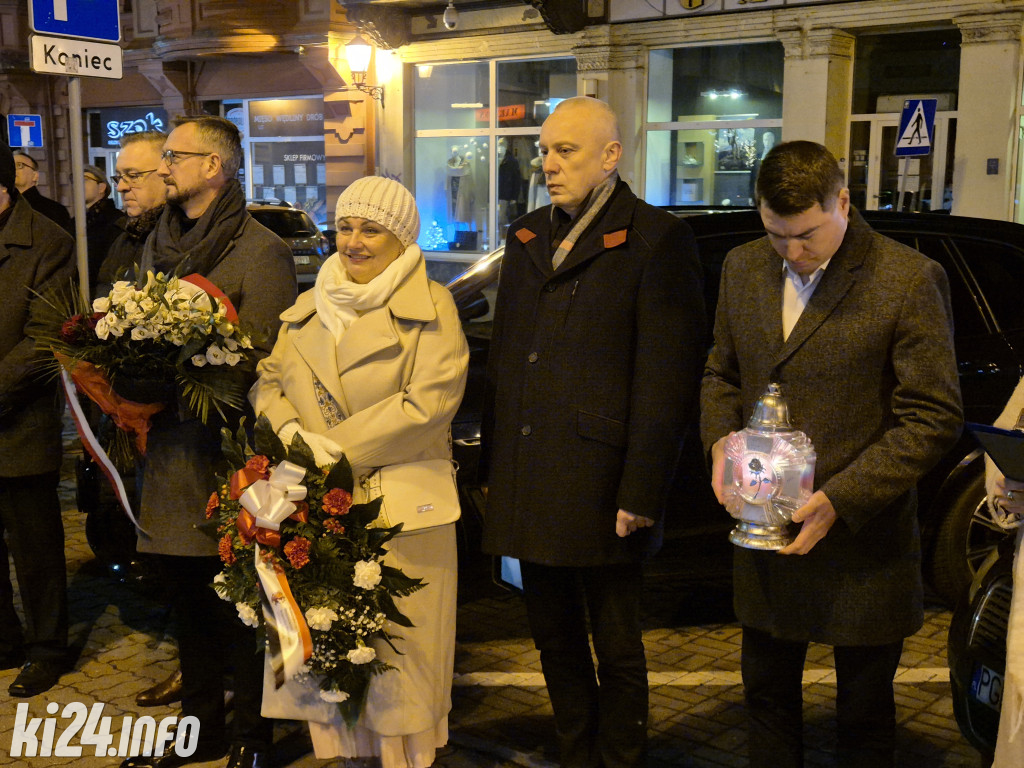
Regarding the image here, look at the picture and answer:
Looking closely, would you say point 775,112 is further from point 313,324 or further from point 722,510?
point 313,324

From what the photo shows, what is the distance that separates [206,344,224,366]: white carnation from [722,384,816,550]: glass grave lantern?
5.58ft

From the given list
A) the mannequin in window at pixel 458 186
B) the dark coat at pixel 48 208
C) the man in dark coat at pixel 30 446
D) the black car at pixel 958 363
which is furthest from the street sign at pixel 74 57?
the mannequin in window at pixel 458 186

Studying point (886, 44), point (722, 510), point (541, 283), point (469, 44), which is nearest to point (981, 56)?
point (886, 44)

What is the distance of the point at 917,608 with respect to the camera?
10.3ft

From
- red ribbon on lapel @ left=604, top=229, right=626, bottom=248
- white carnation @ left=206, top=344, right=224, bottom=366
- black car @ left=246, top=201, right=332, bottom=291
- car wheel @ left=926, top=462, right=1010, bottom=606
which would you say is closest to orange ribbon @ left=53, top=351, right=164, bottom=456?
white carnation @ left=206, top=344, right=224, bottom=366

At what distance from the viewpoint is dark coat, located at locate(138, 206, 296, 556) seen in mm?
4062

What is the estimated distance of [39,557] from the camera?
4969 mm

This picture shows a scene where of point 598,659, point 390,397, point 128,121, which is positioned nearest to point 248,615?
point 390,397

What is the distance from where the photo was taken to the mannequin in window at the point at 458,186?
800 inches

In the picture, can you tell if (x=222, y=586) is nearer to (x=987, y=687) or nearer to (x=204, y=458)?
(x=204, y=458)

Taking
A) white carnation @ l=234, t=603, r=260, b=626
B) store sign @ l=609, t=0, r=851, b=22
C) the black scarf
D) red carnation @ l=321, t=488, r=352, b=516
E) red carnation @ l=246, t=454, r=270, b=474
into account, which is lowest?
white carnation @ l=234, t=603, r=260, b=626

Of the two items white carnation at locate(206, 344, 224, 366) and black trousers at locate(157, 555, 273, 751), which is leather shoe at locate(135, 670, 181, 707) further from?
white carnation at locate(206, 344, 224, 366)

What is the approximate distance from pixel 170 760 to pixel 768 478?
2447mm

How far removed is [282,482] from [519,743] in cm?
157
